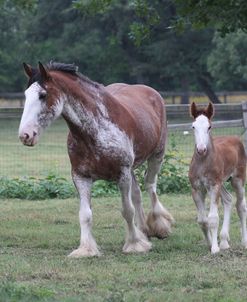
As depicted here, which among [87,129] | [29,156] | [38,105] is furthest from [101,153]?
[29,156]

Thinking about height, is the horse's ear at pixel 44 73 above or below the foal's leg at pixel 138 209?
above

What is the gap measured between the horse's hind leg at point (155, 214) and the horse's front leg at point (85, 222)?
4.83ft

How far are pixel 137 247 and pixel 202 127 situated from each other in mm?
1450

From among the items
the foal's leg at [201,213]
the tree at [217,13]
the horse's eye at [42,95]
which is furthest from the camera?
the foal's leg at [201,213]

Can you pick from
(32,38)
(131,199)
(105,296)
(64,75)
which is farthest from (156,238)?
(32,38)

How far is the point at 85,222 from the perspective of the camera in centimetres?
899

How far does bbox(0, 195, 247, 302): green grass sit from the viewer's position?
22.3 feet

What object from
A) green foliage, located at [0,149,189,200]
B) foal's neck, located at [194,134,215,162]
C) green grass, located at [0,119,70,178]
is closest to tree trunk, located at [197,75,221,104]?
green grass, located at [0,119,70,178]

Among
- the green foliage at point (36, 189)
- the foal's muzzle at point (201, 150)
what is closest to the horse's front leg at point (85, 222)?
the foal's muzzle at point (201, 150)

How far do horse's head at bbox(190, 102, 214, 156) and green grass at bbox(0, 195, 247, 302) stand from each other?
1.08 metres

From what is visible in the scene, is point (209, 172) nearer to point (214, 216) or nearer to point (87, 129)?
point (214, 216)

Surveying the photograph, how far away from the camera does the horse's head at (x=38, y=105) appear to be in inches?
329

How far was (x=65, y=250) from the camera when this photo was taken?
942cm

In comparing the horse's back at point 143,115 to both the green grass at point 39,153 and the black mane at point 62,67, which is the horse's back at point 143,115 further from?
the green grass at point 39,153
